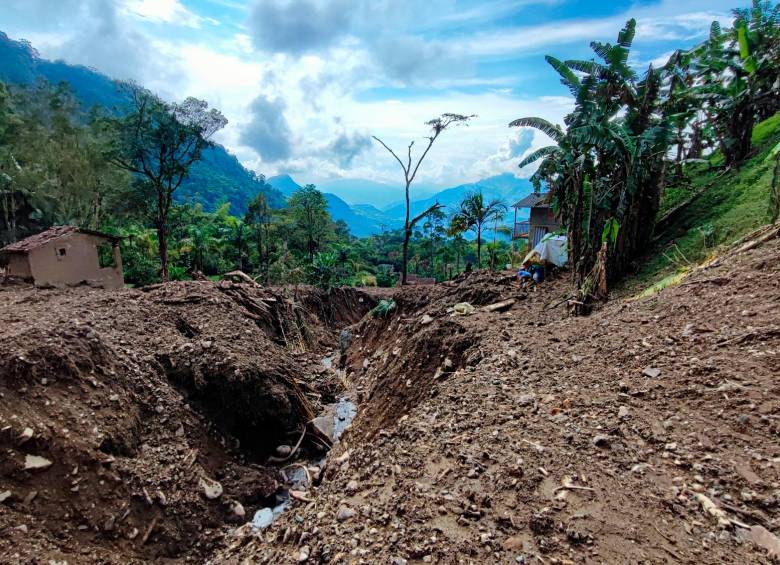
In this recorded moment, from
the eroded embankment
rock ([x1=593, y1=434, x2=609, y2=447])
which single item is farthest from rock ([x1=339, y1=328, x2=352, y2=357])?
rock ([x1=593, y1=434, x2=609, y2=447])

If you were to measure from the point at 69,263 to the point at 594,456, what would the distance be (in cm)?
1958

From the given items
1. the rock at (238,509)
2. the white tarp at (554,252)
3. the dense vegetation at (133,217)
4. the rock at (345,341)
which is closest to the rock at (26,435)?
the rock at (238,509)

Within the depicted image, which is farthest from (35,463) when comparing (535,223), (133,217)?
(133,217)

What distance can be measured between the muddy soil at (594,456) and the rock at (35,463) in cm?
277

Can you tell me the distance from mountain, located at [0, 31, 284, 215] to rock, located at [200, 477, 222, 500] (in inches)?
2670

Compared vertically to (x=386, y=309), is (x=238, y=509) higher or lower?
lower

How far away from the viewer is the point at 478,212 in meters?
22.7

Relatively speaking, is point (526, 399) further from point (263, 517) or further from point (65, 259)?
point (65, 259)

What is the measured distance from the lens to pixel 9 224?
26.1 meters

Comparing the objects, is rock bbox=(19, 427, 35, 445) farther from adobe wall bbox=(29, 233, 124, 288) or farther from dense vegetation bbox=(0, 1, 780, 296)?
adobe wall bbox=(29, 233, 124, 288)

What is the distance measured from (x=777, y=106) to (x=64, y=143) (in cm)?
3871

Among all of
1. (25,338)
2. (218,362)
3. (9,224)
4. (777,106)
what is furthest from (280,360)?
(9,224)

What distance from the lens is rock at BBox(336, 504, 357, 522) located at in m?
3.91

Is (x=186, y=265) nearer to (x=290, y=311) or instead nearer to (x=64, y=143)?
(x=64, y=143)
